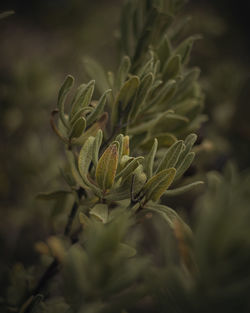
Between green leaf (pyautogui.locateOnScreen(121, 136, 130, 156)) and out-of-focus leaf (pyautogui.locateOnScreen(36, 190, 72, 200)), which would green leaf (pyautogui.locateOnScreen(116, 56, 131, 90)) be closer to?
green leaf (pyautogui.locateOnScreen(121, 136, 130, 156))

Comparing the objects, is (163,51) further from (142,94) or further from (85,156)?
(85,156)

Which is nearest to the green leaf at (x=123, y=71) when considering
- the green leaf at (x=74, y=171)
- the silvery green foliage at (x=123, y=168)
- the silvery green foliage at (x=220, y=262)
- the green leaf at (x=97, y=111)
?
the silvery green foliage at (x=123, y=168)

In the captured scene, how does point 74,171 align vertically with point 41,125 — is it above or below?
above

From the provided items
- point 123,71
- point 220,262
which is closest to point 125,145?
point 123,71

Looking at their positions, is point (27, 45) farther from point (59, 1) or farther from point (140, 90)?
point (140, 90)

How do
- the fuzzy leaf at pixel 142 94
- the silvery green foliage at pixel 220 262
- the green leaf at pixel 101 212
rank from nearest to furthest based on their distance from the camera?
the silvery green foliage at pixel 220 262 → the green leaf at pixel 101 212 → the fuzzy leaf at pixel 142 94

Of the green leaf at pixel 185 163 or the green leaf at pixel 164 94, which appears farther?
the green leaf at pixel 164 94

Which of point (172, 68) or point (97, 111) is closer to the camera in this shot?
point (97, 111)

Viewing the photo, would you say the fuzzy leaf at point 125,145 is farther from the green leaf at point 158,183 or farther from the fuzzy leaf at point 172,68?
the fuzzy leaf at point 172,68

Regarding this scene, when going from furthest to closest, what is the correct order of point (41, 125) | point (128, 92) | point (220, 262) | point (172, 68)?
point (41, 125) → point (172, 68) → point (128, 92) → point (220, 262)
